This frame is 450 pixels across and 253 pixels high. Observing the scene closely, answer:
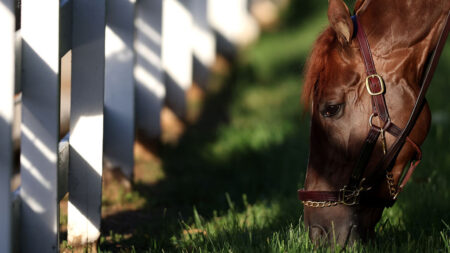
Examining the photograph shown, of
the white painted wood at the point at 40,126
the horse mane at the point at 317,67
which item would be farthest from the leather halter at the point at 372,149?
the white painted wood at the point at 40,126

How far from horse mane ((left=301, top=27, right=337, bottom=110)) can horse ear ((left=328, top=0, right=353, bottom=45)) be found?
0.11 metres

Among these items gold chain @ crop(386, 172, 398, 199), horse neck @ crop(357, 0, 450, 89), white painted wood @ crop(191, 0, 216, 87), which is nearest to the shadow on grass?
gold chain @ crop(386, 172, 398, 199)

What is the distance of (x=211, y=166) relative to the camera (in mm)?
5973

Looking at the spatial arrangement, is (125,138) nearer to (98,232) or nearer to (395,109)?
(98,232)

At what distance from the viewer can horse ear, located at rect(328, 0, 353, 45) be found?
10.2ft

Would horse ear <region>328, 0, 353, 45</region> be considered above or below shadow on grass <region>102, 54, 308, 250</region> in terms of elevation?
above

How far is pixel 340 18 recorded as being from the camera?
3.10 m

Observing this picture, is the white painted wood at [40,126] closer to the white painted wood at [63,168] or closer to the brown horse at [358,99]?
the white painted wood at [63,168]

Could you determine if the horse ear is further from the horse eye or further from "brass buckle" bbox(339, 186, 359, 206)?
"brass buckle" bbox(339, 186, 359, 206)

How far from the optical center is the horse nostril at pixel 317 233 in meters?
3.26

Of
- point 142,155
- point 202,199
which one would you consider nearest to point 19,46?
point 202,199

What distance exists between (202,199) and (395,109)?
7.43 ft

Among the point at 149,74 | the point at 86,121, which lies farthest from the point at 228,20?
the point at 86,121

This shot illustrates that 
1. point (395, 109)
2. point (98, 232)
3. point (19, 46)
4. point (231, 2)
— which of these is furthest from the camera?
point (231, 2)
